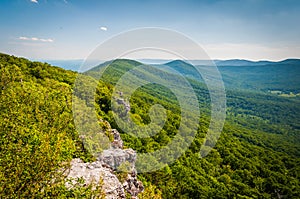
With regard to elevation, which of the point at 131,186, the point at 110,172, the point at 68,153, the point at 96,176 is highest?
the point at 68,153

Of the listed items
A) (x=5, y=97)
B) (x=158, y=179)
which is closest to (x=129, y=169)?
(x=5, y=97)

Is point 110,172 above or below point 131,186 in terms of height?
above

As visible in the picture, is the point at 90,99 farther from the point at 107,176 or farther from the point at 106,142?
the point at 107,176

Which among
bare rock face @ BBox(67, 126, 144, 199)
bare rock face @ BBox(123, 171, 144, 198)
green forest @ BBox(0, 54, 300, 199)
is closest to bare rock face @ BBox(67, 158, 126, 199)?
bare rock face @ BBox(67, 126, 144, 199)

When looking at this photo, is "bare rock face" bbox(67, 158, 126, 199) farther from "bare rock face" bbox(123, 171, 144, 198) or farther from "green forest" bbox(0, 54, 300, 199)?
"bare rock face" bbox(123, 171, 144, 198)

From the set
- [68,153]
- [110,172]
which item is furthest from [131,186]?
[68,153]

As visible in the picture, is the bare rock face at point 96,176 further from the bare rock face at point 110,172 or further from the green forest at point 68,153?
the green forest at point 68,153

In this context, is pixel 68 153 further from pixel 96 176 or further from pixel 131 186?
pixel 131 186

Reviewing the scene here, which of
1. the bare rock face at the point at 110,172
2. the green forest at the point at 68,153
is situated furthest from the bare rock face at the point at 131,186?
the green forest at the point at 68,153
